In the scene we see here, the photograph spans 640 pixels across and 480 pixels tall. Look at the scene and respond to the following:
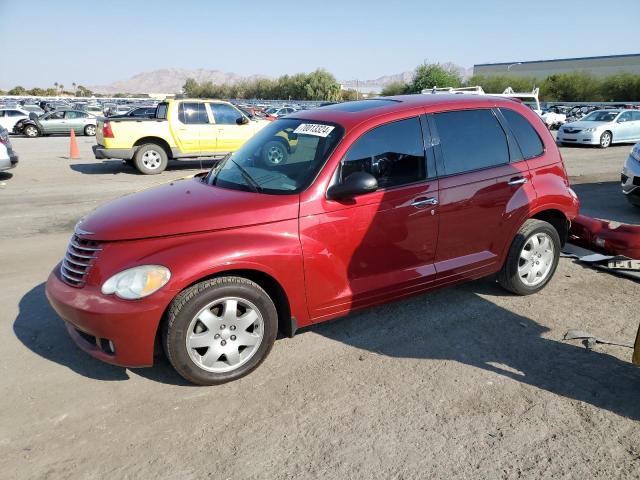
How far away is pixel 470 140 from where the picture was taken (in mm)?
4117

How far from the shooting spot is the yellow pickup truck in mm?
12312

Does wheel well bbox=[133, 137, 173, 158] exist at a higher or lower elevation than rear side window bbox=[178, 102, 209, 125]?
lower

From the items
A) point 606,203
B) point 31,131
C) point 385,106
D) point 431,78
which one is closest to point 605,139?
point 606,203

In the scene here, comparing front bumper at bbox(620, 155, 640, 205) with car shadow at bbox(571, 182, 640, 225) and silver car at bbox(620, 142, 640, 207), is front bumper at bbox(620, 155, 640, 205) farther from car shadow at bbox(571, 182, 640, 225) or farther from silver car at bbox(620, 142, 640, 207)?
car shadow at bbox(571, 182, 640, 225)

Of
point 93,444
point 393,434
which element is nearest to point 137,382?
point 93,444

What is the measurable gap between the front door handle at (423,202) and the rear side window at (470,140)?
0.28 m

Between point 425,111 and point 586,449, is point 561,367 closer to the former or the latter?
point 586,449

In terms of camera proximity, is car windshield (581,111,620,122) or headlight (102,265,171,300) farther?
car windshield (581,111,620,122)

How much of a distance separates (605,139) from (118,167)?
1752 centimetres

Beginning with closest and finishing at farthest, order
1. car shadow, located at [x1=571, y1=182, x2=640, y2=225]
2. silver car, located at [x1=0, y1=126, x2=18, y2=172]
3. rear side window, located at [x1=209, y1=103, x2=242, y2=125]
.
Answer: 1. car shadow, located at [x1=571, y1=182, x2=640, y2=225]
2. silver car, located at [x1=0, y1=126, x2=18, y2=172]
3. rear side window, located at [x1=209, y1=103, x2=242, y2=125]

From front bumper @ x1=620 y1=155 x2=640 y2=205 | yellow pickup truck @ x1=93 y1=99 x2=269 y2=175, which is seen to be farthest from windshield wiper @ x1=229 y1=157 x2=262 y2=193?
yellow pickup truck @ x1=93 y1=99 x2=269 y2=175

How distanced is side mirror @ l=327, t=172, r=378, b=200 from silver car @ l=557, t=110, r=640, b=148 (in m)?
18.5

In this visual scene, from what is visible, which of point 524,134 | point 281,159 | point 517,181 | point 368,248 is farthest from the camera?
point 524,134

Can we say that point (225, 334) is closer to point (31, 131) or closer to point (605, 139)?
point (605, 139)
